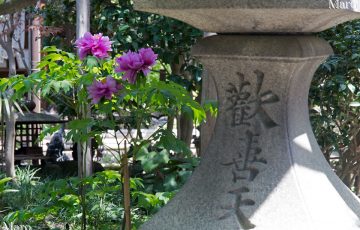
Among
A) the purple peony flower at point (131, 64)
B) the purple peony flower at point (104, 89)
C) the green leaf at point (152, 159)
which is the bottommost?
the green leaf at point (152, 159)

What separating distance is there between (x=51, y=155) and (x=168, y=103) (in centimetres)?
798

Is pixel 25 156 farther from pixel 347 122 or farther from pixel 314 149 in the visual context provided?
pixel 314 149

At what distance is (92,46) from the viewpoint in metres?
3.84

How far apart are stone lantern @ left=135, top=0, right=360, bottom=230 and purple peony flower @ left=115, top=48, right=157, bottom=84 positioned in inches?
8.3

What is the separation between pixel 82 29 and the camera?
7438mm

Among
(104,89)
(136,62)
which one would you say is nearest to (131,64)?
(136,62)

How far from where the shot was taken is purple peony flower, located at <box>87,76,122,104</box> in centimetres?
358

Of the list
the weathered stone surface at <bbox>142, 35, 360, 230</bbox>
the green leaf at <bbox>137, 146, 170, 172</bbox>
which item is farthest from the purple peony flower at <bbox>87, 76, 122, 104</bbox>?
the green leaf at <bbox>137, 146, 170, 172</bbox>

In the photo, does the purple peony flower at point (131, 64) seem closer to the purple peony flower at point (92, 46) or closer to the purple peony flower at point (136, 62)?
the purple peony flower at point (136, 62)

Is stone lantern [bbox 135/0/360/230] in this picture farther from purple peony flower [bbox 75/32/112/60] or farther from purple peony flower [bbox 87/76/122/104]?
purple peony flower [bbox 75/32/112/60]

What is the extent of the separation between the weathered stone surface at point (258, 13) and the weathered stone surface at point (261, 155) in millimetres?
77

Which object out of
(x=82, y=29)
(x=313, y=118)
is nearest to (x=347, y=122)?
(x=313, y=118)

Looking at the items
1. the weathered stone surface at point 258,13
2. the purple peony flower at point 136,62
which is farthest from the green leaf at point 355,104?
the purple peony flower at point 136,62

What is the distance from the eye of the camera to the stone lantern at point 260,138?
10.8 feet
